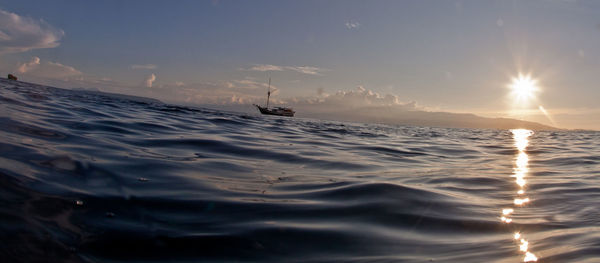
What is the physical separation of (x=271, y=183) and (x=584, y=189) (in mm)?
4250

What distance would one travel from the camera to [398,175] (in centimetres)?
564

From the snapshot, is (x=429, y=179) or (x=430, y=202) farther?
(x=429, y=179)

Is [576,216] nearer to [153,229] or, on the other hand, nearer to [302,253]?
[302,253]

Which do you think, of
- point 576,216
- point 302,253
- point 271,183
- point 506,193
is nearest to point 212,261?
point 302,253

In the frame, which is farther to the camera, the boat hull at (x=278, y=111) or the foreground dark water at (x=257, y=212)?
the boat hull at (x=278, y=111)

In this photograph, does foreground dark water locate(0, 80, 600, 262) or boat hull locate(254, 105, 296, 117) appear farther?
boat hull locate(254, 105, 296, 117)

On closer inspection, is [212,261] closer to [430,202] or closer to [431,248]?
[431,248]

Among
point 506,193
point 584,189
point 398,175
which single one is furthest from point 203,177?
point 584,189

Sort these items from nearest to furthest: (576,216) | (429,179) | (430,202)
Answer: (576,216), (430,202), (429,179)

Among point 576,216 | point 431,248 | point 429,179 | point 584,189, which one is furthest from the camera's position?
point 429,179

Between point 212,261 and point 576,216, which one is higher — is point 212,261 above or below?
below

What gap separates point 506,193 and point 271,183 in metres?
2.99

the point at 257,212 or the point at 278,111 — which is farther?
the point at 278,111

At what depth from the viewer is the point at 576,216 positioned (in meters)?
3.21
